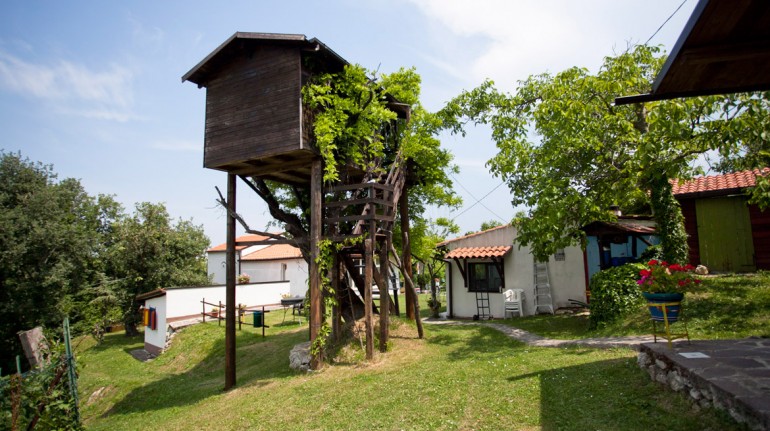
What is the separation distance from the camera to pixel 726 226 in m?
15.2

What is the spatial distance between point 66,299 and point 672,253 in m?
26.7

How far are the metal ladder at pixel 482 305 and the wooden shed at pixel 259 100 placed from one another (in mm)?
9765

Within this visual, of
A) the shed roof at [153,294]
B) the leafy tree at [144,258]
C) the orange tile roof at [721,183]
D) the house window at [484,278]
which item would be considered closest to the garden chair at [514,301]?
the house window at [484,278]

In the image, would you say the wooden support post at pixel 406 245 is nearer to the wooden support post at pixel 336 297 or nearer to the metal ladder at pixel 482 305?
the wooden support post at pixel 336 297

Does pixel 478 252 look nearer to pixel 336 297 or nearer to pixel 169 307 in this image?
pixel 336 297

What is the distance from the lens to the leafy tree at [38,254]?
64.1 ft

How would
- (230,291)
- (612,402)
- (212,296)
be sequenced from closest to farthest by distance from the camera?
(612,402)
(230,291)
(212,296)

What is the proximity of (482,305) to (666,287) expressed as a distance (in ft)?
38.0

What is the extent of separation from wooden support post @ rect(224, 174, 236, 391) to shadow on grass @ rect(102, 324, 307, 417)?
50 centimetres

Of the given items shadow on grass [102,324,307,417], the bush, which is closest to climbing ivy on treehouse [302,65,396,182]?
shadow on grass [102,324,307,417]

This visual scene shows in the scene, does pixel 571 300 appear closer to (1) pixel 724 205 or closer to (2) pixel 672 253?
(2) pixel 672 253

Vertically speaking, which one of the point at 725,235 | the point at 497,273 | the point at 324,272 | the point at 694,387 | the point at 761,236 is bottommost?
the point at 694,387

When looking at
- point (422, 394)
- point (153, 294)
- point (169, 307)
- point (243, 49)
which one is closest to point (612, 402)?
point (422, 394)

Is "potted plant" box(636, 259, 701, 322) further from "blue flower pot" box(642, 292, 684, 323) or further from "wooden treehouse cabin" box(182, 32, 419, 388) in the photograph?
"wooden treehouse cabin" box(182, 32, 419, 388)
